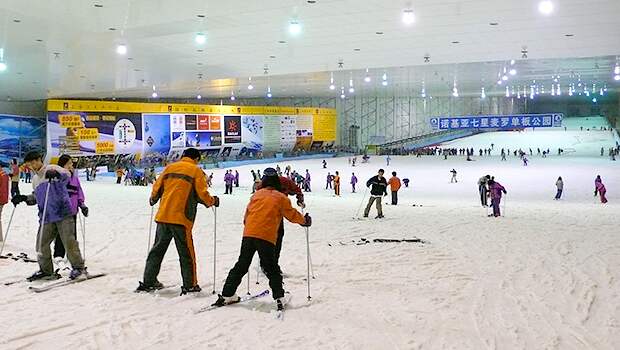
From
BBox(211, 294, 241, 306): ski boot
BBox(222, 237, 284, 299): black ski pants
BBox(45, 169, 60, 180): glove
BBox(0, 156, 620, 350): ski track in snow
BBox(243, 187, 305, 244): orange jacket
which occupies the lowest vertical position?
BBox(0, 156, 620, 350): ski track in snow

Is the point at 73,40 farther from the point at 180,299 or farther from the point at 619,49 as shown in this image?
the point at 619,49

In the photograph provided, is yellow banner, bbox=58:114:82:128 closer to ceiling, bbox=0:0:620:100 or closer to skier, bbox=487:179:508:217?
ceiling, bbox=0:0:620:100

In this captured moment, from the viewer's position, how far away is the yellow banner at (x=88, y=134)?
1193 inches

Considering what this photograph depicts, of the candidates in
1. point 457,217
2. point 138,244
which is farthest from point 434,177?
point 138,244

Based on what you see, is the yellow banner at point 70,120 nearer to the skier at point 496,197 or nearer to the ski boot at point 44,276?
the skier at point 496,197

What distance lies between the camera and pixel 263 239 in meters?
4.32

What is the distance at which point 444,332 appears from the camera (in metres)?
3.88

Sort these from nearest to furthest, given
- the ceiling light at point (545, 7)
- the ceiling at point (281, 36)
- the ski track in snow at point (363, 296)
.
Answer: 1. the ski track in snow at point (363, 296)
2. the ceiling light at point (545, 7)
3. the ceiling at point (281, 36)

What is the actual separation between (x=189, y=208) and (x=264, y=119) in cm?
3789

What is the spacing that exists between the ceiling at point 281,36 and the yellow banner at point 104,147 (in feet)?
31.7

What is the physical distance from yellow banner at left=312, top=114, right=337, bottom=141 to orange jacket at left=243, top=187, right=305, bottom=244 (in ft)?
136

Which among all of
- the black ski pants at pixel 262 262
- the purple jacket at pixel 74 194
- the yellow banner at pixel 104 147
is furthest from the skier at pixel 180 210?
the yellow banner at pixel 104 147

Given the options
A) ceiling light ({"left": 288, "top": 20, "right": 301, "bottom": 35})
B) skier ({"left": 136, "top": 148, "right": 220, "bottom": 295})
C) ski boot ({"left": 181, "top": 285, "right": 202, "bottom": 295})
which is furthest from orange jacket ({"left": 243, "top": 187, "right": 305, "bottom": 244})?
ceiling light ({"left": 288, "top": 20, "right": 301, "bottom": 35})

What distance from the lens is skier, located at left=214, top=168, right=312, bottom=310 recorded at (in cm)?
432
